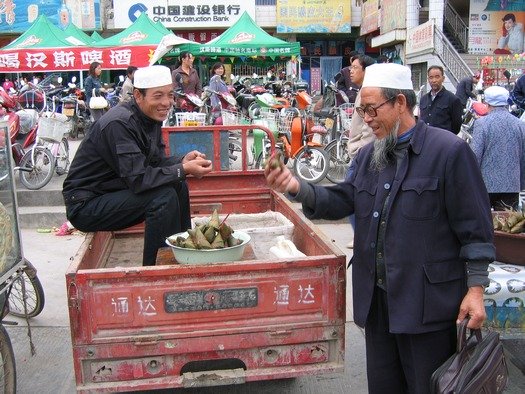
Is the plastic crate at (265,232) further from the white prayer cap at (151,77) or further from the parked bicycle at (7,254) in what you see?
the parked bicycle at (7,254)

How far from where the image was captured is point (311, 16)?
26.9 m

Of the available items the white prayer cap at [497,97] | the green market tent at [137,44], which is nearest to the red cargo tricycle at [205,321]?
the white prayer cap at [497,97]

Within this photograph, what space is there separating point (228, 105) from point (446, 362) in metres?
8.91

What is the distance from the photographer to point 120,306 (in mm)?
2564

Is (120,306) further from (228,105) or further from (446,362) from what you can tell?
(228,105)

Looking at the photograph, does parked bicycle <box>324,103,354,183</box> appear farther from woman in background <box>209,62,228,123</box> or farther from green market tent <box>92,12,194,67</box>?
green market tent <box>92,12,194,67</box>

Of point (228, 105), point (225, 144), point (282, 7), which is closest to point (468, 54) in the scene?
point (282, 7)

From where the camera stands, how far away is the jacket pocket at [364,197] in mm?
2363

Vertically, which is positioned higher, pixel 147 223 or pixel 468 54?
pixel 468 54

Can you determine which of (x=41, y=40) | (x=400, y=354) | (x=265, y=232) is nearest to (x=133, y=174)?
(x=265, y=232)

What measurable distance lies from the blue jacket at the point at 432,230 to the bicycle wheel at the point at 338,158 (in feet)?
20.7

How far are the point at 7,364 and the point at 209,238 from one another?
126 cm

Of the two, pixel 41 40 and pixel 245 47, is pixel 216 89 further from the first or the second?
pixel 41 40

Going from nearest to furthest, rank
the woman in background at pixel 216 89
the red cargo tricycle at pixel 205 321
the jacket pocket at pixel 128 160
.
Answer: the red cargo tricycle at pixel 205 321, the jacket pocket at pixel 128 160, the woman in background at pixel 216 89
